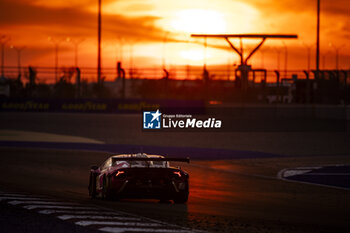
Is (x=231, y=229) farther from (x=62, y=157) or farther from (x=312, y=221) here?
(x=62, y=157)

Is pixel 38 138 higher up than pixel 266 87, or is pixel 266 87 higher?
pixel 266 87

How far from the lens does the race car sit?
1410 centimetres

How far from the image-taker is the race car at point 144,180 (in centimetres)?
1410

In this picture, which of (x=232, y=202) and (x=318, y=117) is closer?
(x=232, y=202)

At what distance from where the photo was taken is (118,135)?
1601 inches

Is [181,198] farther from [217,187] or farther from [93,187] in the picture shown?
[217,187]

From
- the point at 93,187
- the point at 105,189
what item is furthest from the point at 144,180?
the point at 93,187

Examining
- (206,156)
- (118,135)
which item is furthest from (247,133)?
(206,156)

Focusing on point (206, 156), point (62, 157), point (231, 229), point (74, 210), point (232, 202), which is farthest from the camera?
point (206, 156)

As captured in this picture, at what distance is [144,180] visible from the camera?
14.1 metres

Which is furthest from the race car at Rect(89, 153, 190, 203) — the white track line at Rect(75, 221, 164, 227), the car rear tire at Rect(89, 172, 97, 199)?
the white track line at Rect(75, 221, 164, 227)

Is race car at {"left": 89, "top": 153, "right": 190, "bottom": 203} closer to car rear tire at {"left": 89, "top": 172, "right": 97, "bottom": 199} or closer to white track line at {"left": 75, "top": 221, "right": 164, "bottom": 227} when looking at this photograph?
car rear tire at {"left": 89, "top": 172, "right": 97, "bottom": 199}

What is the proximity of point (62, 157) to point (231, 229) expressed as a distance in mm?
17899

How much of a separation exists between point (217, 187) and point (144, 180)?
5564 millimetres
